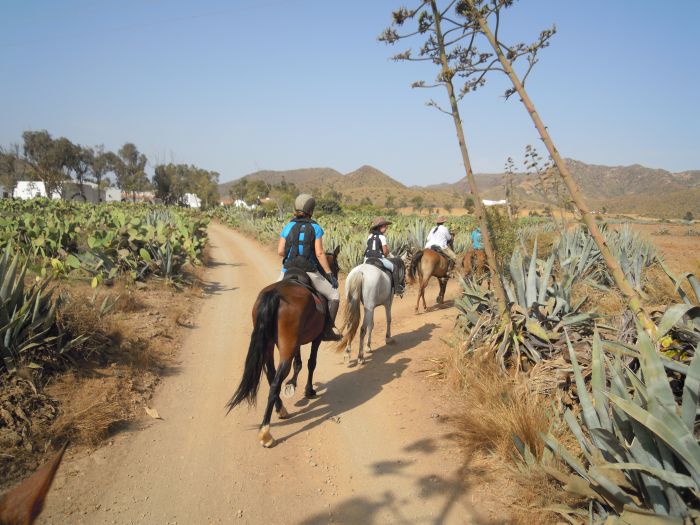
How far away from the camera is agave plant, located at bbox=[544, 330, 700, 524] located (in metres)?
2.27

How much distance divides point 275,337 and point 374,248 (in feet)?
12.1

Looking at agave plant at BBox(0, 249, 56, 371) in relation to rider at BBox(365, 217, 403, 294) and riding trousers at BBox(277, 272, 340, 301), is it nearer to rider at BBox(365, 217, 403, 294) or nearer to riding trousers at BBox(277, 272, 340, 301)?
riding trousers at BBox(277, 272, 340, 301)

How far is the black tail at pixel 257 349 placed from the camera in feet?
14.4

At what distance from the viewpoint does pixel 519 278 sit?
17.9 ft

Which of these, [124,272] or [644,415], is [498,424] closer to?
[644,415]

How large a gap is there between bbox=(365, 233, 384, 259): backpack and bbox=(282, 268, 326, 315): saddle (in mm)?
2735

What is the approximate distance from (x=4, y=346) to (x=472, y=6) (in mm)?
5846

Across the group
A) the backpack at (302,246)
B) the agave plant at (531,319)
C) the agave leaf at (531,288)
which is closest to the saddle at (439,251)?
the agave plant at (531,319)

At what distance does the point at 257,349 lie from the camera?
4.41 meters

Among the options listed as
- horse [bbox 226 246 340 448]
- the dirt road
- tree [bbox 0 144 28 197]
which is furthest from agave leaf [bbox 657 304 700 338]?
tree [bbox 0 144 28 197]

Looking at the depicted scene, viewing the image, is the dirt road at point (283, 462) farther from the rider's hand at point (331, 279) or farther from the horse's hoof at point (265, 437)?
the rider's hand at point (331, 279)

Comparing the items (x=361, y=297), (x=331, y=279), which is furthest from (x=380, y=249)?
(x=331, y=279)

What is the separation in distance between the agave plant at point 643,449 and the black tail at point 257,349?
2.86 meters

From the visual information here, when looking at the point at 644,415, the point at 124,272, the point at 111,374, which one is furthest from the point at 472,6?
the point at 124,272
